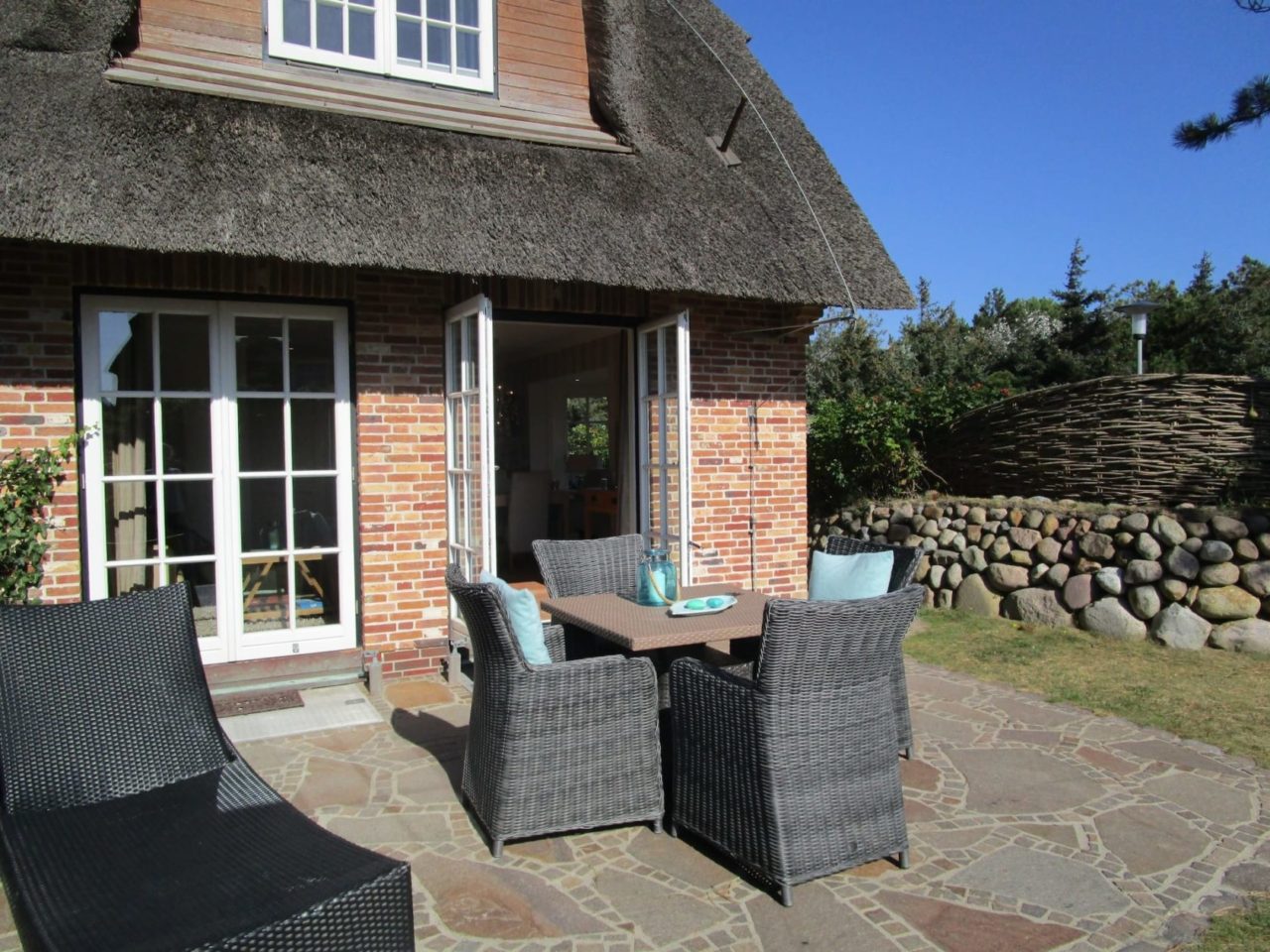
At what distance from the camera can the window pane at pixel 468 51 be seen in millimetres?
5949

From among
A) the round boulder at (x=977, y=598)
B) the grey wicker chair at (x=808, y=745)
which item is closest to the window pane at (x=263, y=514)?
the grey wicker chair at (x=808, y=745)

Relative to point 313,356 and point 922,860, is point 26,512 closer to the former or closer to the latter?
point 313,356

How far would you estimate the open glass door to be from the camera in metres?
5.70

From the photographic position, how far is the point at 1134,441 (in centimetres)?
772

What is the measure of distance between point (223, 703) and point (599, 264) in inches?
125

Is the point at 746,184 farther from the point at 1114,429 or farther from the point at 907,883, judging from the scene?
the point at 907,883

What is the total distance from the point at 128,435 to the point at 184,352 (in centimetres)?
54

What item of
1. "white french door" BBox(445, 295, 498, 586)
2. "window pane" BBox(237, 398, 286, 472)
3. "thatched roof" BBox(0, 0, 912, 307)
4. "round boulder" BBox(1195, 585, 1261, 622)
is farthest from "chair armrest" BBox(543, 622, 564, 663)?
"round boulder" BBox(1195, 585, 1261, 622)

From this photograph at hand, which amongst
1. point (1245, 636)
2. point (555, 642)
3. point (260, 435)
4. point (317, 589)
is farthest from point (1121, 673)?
point (260, 435)

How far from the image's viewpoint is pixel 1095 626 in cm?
677

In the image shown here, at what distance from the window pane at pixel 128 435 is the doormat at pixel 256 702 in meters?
1.33

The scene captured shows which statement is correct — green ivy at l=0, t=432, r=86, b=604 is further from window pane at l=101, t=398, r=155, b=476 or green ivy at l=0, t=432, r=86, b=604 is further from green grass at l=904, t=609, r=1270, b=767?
green grass at l=904, t=609, r=1270, b=767

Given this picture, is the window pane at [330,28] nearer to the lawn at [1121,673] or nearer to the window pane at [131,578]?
the window pane at [131,578]

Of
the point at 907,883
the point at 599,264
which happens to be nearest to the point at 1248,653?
the point at 907,883
